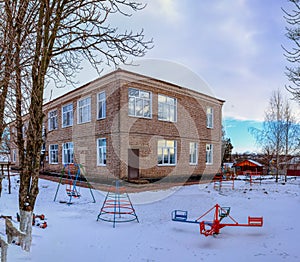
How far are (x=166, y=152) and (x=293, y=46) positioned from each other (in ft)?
35.6

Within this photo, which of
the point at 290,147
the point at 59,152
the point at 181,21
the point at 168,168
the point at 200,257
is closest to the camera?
the point at 200,257

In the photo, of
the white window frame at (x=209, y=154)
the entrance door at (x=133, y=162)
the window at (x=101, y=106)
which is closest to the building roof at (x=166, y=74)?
the window at (x=101, y=106)

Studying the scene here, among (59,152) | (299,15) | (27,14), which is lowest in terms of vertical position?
(59,152)

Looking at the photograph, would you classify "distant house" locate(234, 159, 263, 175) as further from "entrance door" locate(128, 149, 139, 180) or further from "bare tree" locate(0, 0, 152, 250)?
"bare tree" locate(0, 0, 152, 250)

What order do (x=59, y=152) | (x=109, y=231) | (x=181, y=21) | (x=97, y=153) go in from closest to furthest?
(x=109, y=231) < (x=181, y=21) < (x=97, y=153) < (x=59, y=152)

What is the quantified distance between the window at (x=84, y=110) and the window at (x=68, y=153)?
2.38 metres

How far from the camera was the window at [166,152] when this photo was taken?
1679cm

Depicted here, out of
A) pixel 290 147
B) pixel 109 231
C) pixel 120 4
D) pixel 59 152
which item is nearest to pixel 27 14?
pixel 120 4

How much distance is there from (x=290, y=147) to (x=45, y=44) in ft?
76.6

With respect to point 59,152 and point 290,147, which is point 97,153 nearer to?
point 59,152

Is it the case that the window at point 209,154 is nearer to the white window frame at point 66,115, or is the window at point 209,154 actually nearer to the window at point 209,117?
the window at point 209,117

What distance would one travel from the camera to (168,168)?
17312 millimetres

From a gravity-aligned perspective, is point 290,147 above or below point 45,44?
below

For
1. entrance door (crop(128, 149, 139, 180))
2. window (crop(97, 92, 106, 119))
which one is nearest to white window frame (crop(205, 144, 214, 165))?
entrance door (crop(128, 149, 139, 180))
